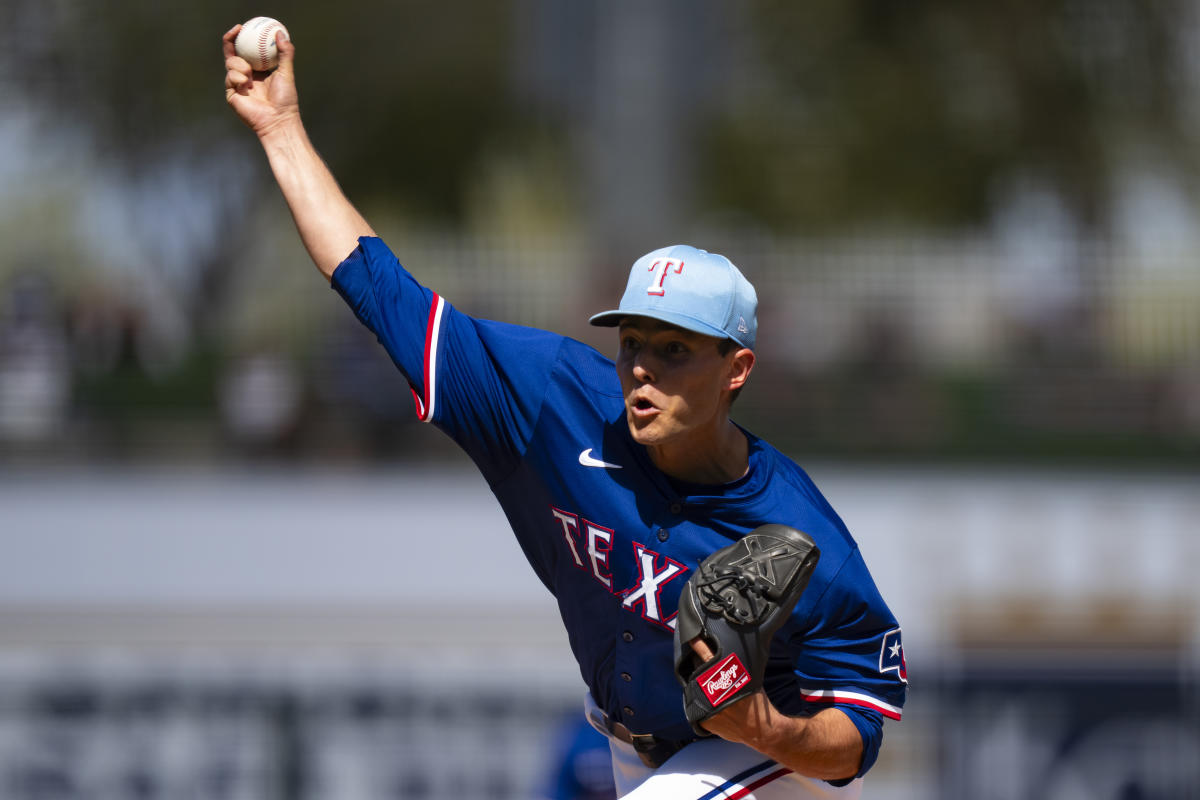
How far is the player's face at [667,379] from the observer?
3281 millimetres

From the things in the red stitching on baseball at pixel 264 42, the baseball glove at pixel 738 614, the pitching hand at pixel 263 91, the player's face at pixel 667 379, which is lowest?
the baseball glove at pixel 738 614

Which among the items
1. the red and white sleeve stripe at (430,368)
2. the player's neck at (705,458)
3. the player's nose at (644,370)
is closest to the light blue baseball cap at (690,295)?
the player's nose at (644,370)

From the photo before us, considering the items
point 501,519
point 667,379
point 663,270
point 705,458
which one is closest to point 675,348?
point 667,379

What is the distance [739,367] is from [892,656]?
0.80 metres

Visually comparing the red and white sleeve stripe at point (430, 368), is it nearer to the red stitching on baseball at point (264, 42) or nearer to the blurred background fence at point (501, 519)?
the red stitching on baseball at point (264, 42)

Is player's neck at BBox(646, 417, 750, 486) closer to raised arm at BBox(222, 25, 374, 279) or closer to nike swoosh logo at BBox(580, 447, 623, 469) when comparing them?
nike swoosh logo at BBox(580, 447, 623, 469)

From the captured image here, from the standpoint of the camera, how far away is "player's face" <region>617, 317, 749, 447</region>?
3281 mm

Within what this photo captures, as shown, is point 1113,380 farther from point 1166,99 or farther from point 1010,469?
point 1166,99

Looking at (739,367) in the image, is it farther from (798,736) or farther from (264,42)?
(264,42)

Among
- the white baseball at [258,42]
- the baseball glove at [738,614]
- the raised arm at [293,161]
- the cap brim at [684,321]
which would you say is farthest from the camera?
the white baseball at [258,42]

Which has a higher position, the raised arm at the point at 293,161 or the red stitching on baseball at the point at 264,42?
the red stitching on baseball at the point at 264,42

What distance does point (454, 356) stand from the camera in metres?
3.50

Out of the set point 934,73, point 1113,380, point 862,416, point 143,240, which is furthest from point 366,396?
point 934,73

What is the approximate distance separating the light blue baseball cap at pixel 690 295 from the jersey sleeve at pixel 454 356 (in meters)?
0.29
